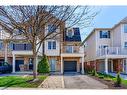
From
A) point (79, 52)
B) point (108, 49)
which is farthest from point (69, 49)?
point (108, 49)

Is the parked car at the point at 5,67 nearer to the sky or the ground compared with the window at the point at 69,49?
nearer to the ground

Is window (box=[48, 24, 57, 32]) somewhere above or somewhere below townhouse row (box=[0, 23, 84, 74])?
above

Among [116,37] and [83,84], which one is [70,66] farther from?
[83,84]

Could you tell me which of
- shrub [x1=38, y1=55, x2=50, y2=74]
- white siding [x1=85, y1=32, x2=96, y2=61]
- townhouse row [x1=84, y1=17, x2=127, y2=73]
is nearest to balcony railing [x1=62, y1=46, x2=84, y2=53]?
townhouse row [x1=84, y1=17, x2=127, y2=73]

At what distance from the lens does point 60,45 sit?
28.2 metres

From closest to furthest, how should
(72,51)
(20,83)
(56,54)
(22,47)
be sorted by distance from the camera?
(20,83), (72,51), (56,54), (22,47)

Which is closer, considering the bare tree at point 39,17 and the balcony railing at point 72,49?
the bare tree at point 39,17

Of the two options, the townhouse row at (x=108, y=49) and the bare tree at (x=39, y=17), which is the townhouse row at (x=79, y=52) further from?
the bare tree at (x=39, y=17)

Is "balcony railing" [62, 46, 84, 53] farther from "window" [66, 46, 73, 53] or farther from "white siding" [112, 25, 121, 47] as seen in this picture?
"white siding" [112, 25, 121, 47]

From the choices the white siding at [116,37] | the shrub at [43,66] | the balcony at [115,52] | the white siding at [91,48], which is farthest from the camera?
the white siding at [91,48]

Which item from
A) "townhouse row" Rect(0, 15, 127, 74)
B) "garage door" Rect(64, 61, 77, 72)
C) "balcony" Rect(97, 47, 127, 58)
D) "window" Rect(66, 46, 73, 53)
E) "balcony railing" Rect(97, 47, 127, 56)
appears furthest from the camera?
"window" Rect(66, 46, 73, 53)

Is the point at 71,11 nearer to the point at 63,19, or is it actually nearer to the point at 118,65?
the point at 63,19

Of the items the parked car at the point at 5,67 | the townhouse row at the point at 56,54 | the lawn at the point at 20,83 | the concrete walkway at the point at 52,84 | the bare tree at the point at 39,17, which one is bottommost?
the concrete walkway at the point at 52,84

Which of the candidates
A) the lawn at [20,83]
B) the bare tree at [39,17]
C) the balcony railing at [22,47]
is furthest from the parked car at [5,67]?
the bare tree at [39,17]
